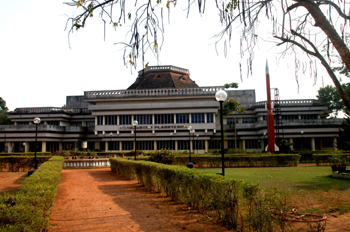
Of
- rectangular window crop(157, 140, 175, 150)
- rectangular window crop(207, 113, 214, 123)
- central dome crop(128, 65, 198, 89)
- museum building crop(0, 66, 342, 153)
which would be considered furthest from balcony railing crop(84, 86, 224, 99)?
rectangular window crop(157, 140, 175, 150)

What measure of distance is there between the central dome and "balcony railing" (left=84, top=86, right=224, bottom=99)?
360cm

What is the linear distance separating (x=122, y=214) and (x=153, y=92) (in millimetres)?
36119

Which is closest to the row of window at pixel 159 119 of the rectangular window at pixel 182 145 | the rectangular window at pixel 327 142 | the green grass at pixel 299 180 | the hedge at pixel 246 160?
the rectangular window at pixel 182 145

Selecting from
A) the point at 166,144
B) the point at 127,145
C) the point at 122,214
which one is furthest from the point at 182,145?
the point at 122,214

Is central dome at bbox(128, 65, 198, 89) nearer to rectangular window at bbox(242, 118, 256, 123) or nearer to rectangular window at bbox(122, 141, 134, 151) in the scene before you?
rectangular window at bbox(122, 141, 134, 151)

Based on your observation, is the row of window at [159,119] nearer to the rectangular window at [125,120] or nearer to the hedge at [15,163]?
the rectangular window at [125,120]

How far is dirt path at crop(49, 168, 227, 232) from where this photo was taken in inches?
243

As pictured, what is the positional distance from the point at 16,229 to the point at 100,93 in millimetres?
41598

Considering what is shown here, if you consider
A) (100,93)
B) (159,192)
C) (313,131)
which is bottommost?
(159,192)

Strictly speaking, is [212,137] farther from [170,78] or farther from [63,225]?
[63,225]

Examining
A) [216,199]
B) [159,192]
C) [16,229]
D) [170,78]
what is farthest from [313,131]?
[16,229]

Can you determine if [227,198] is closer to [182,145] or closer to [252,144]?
[182,145]

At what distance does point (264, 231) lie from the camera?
16.1ft

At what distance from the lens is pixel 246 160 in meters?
25.7
